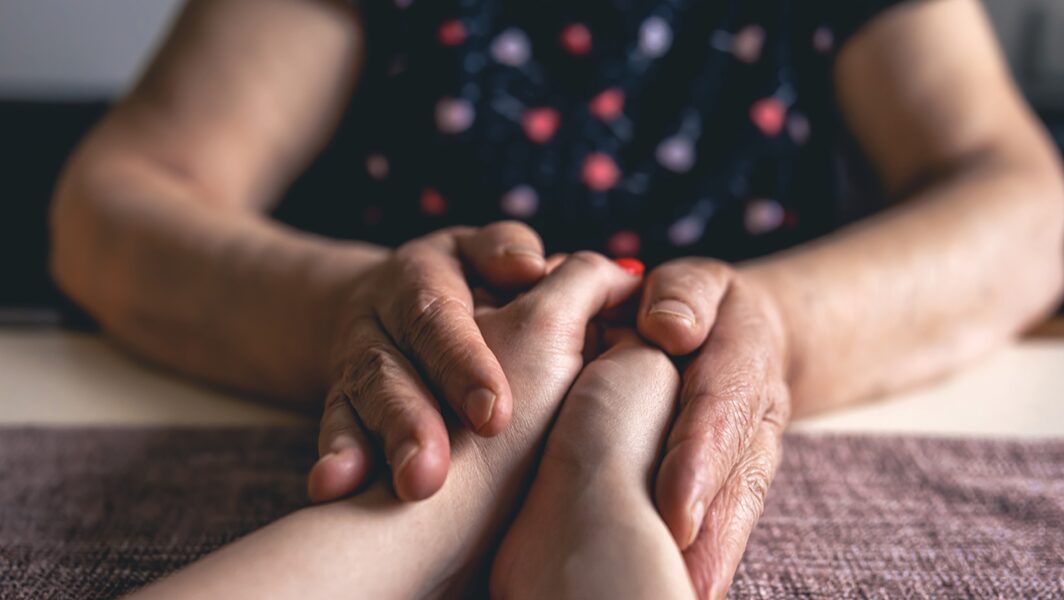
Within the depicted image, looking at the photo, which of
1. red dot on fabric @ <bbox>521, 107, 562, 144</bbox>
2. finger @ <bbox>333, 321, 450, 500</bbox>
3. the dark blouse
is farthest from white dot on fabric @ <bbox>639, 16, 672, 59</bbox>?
finger @ <bbox>333, 321, 450, 500</bbox>

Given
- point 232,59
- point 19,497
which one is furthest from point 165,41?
point 19,497

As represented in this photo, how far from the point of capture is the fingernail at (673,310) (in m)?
0.48

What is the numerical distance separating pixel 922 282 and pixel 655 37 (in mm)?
321

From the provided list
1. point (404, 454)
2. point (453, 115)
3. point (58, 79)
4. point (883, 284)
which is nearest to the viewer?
point (404, 454)

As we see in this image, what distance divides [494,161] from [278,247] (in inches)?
8.4

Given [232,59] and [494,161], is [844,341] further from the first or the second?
[232,59]

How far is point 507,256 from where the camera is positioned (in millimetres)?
511

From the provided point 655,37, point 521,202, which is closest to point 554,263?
point 521,202

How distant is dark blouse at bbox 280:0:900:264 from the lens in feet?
2.57

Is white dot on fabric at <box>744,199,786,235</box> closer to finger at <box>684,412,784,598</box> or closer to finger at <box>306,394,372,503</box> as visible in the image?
finger at <box>684,412,784,598</box>

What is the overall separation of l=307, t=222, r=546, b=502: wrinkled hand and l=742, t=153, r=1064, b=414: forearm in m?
0.21

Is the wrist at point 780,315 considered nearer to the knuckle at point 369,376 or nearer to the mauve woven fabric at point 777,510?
the mauve woven fabric at point 777,510

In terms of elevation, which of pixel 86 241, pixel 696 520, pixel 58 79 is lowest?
pixel 58 79

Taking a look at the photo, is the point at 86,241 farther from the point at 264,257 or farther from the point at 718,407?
the point at 718,407
